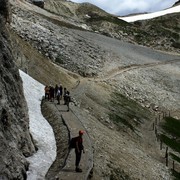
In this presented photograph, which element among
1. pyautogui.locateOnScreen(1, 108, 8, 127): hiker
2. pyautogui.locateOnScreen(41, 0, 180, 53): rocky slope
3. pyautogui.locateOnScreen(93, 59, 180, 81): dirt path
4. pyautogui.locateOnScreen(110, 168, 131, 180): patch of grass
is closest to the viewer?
pyautogui.locateOnScreen(1, 108, 8, 127): hiker

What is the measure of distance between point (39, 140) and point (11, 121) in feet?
16.9

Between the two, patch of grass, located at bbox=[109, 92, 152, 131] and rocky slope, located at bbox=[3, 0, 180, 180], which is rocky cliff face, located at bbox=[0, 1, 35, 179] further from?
patch of grass, located at bbox=[109, 92, 152, 131]

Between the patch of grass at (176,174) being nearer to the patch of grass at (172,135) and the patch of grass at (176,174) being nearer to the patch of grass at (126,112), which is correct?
the patch of grass at (172,135)

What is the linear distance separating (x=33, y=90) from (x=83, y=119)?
7409 millimetres

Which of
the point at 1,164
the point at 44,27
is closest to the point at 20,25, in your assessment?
the point at 44,27

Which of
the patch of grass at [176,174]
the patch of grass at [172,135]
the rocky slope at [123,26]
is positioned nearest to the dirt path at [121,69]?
the patch of grass at [172,135]

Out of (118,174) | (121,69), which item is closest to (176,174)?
(118,174)

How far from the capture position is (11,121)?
2170cm

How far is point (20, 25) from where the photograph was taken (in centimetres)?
6425

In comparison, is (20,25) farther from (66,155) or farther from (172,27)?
(172,27)

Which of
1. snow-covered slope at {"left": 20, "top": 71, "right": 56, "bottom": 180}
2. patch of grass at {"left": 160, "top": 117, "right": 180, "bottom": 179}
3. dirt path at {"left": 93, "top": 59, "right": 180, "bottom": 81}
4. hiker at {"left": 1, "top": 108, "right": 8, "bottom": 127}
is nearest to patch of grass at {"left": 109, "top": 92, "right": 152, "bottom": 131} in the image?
patch of grass at {"left": 160, "top": 117, "right": 180, "bottom": 179}

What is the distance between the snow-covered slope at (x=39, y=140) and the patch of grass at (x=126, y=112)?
365 inches

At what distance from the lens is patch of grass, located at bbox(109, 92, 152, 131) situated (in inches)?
1737

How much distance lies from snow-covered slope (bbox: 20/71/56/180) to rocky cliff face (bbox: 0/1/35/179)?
0.59 metres
